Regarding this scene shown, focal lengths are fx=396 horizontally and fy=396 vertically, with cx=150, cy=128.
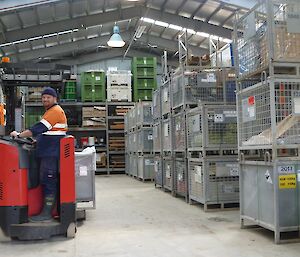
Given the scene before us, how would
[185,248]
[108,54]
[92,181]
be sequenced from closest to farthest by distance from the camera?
[185,248]
[92,181]
[108,54]

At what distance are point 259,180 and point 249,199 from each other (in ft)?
1.33

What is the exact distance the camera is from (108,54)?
20.3 meters

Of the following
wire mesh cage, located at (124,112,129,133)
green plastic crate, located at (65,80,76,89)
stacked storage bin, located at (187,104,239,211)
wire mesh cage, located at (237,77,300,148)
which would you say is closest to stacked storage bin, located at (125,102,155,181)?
wire mesh cage, located at (124,112,129,133)

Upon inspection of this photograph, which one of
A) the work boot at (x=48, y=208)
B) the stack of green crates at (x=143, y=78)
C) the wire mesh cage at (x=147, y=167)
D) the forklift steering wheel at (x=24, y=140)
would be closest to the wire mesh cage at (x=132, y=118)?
the wire mesh cage at (x=147, y=167)

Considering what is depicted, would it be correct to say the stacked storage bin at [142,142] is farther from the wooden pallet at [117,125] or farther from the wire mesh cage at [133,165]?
the wooden pallet at [117,125]

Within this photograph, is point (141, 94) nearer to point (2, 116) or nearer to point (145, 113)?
point (145, 113)

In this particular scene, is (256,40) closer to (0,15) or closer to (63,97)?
(0,15)

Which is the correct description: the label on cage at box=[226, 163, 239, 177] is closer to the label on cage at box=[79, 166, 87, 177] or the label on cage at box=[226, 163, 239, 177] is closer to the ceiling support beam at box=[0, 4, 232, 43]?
the label on cage at box=[79, 166, 87, 177]

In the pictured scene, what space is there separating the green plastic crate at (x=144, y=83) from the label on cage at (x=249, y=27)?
1201cm

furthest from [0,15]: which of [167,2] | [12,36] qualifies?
[167,2]

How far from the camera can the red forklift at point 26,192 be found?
16.0 feet

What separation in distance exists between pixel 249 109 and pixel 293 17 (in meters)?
1.23

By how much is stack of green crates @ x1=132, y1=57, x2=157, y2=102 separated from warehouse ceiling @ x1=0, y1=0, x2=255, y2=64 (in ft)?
4.22

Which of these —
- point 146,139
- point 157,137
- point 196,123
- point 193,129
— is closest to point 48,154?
point 196,123
